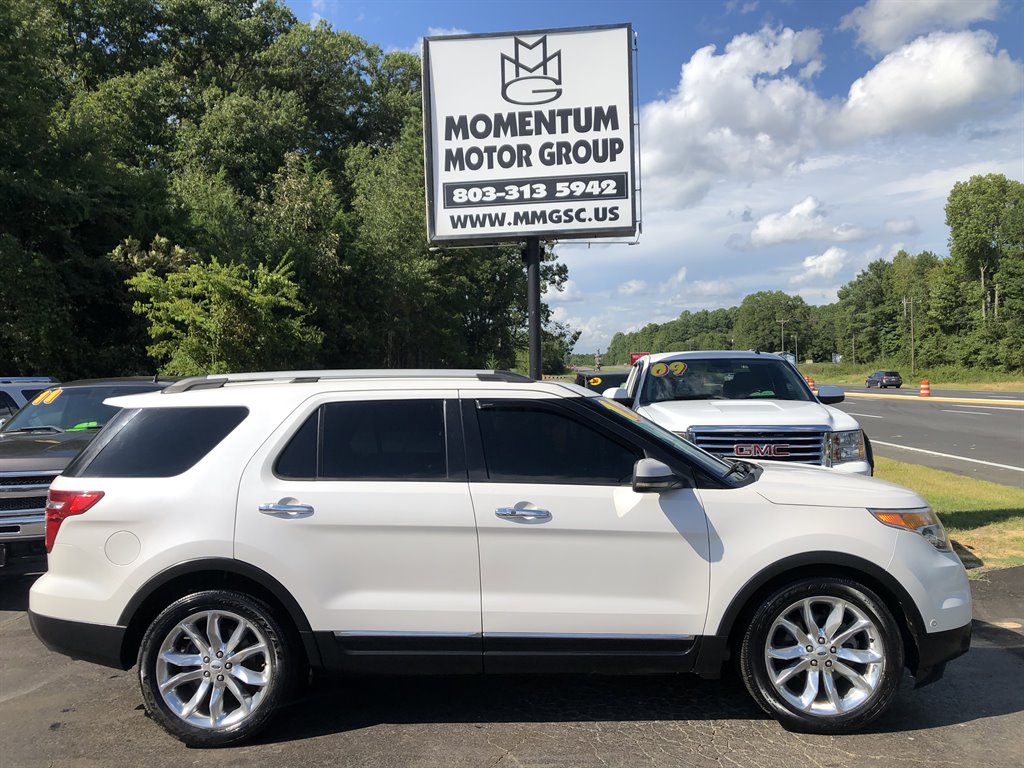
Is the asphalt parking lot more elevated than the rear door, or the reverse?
the rear door

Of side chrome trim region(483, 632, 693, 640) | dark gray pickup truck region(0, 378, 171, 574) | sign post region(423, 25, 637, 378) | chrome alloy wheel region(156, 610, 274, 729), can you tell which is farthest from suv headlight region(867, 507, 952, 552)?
dark gray pickup truck region(0, 378, 171, 574)

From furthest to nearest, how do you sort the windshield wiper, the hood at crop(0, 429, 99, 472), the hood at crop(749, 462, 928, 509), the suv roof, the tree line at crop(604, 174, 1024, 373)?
the tree line at crop(604, 174, 1024, 373) → the suv roof → the windshield wiper → the hood at crop(0, 429, 99, 472) → the hood at crop(749, 462, 928, 509)

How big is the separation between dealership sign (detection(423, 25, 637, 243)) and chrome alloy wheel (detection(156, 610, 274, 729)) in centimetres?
653

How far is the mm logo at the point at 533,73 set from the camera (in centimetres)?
920

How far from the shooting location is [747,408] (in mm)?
7273

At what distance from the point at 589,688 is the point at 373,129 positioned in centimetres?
4646

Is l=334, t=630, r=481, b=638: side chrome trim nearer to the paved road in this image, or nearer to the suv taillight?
the suv taillight

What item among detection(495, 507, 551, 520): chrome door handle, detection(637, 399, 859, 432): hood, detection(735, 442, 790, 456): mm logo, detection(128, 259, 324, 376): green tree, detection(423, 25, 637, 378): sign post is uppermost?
detection(423, 25, 637, 378): sign post

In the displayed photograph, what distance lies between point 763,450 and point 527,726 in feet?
12.2

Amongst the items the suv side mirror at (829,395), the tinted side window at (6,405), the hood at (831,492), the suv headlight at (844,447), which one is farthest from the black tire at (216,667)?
the tinted side window at (6,405)

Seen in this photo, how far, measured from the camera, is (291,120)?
1425 inches

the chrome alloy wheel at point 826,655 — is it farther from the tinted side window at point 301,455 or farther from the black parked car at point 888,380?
the black parked car at point 888,380

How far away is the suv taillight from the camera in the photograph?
390 cm

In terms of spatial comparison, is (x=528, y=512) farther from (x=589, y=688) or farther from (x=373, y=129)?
(x=373, y=129)
